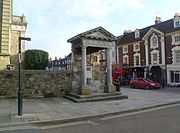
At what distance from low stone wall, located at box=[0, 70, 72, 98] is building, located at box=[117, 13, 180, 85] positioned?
20763 mm

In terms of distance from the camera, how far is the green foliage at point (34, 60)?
38666 millimetres

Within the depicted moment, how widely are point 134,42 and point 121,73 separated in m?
6.56

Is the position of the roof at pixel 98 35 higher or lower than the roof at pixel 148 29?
lower

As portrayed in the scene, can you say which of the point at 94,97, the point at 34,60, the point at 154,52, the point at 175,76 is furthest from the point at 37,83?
the point at 154,52

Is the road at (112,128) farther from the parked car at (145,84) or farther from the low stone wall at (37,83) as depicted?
the parked car at (145,84)

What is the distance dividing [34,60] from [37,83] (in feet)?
71.4

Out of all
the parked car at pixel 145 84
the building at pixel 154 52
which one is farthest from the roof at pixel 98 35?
the building at pixel 154 52

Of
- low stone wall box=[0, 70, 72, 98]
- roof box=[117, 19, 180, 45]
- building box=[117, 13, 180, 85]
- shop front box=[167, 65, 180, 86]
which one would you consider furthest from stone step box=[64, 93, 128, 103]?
roof box=[117, 19, 180, 45]

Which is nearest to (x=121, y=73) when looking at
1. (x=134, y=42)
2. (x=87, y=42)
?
(x=134, y=42)

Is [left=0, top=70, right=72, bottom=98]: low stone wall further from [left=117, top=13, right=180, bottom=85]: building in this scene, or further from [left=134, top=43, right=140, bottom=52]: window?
[left=134, top=43, right=140, bottom=52]: window

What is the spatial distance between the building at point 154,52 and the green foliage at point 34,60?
1636 centimetres

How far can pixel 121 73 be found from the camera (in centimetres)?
4425

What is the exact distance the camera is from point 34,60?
39.1m

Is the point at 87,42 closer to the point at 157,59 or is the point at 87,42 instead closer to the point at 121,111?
the point at 121,111
